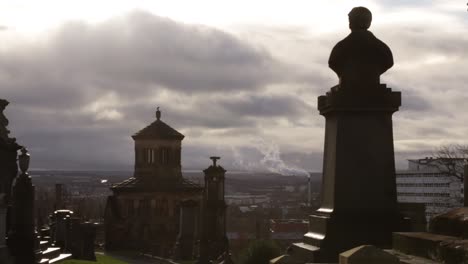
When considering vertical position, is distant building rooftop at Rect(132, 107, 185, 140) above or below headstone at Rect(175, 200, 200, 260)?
above

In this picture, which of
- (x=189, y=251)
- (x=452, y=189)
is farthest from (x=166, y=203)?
(x=452, y=189)

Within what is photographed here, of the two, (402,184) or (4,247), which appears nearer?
(4,247)

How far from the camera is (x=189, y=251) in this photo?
3659 centimetres

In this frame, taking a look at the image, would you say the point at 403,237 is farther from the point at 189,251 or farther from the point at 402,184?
the point at 402,184

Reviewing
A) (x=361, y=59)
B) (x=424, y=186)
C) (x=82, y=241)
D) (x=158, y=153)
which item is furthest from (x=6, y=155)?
(x=424, y=186)

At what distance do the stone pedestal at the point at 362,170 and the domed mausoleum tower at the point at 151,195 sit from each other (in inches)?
1280

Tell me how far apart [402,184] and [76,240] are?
13884 centimetres

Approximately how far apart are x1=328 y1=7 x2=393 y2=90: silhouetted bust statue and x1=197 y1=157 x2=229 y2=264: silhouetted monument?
69.4 feet

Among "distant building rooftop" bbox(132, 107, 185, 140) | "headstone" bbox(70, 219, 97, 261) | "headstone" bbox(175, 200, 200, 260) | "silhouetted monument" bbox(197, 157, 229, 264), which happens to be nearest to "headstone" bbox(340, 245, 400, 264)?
"headstone" bbox(70, 219, 97, 261)

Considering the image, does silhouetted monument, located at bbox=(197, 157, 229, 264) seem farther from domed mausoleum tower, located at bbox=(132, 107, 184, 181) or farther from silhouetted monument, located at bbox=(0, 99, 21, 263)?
domed mausoleum tower, located at bbox=(132, 107, 184, 181)

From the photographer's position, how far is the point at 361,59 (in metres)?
13.2

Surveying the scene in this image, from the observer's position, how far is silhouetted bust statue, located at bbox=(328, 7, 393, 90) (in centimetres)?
1320

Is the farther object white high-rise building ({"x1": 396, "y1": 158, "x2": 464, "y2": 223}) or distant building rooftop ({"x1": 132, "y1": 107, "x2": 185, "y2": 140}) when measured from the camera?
white high-rise building ({"x1": 396, "y1": 158, "x2": 464, "y2": 223})

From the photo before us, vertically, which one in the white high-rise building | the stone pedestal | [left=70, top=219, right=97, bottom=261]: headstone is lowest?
[left=70, top=219, right=97, bottom=261]: headstone
